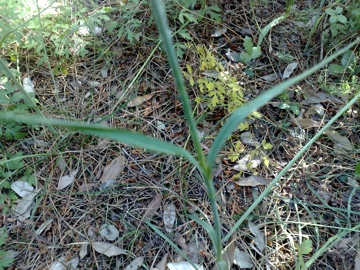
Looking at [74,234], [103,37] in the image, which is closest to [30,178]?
[74,234]

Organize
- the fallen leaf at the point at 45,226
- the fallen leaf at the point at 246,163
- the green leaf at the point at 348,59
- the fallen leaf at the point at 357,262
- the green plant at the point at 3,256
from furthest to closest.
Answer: the green leaf at the point at 348,59 → the fallen leaf at the point at 246,163 → the fallen leaf at the point at 45,226 → the fallen leaf at the point at 357,262 → the green plant at the point at 3,256

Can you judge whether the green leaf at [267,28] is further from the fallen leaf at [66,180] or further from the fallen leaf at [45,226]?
the fallen leaf at [45,226]

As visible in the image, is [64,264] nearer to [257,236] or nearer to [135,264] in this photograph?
[135,264]

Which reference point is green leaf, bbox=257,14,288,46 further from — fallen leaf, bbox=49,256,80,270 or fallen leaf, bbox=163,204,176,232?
fallen leaf, bbox=49,256,80,270

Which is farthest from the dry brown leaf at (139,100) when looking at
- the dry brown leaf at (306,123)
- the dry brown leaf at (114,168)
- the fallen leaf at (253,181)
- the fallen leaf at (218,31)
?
the dry brown leaf at (306,123)

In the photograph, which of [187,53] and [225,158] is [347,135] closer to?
[225,158]

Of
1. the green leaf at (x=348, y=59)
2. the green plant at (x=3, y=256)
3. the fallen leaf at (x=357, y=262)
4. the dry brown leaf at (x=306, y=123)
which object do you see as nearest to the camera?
the green plant at (x=3, y=256)
